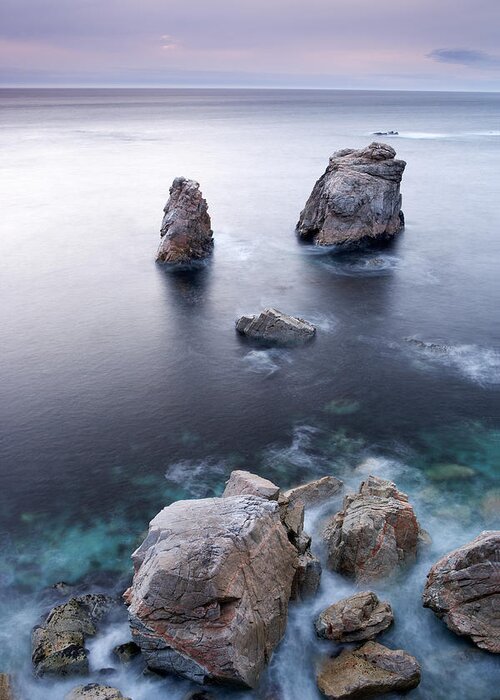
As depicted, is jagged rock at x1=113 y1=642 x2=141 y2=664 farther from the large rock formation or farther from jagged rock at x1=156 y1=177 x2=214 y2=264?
the large rock formation

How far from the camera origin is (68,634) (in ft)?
101

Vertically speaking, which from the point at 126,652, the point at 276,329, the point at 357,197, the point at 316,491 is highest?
the point at 357,197

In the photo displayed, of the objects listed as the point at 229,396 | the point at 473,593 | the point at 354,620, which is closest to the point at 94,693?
the point at 354,620

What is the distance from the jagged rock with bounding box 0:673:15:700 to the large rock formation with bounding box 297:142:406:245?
7536 cm

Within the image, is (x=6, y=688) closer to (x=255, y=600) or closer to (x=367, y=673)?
(x=255, y=600)

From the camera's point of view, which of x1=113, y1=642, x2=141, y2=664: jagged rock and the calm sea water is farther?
the calm sea water

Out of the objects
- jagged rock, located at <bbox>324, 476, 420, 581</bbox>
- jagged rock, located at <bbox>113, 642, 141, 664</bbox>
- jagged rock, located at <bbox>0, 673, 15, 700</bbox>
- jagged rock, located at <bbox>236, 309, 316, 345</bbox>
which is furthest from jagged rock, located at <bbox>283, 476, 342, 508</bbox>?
jagged rock, located at <bbox>236, 309, 316, 345</bbox>

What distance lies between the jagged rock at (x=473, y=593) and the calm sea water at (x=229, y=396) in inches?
36.3

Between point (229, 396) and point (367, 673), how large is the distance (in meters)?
28.7

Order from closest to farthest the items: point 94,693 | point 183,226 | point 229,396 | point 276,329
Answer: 1. point 94,693
2. point 229,396
3. point 276,329
4. point 183,226

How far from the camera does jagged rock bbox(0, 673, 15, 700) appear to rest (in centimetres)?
2839

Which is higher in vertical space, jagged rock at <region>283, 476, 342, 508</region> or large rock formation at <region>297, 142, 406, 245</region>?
large rock formation at <region>297, 142, 406, 245</region>

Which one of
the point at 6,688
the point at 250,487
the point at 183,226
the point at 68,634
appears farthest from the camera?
A: the point at 183,226

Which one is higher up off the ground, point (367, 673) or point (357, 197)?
point (357, 197)
